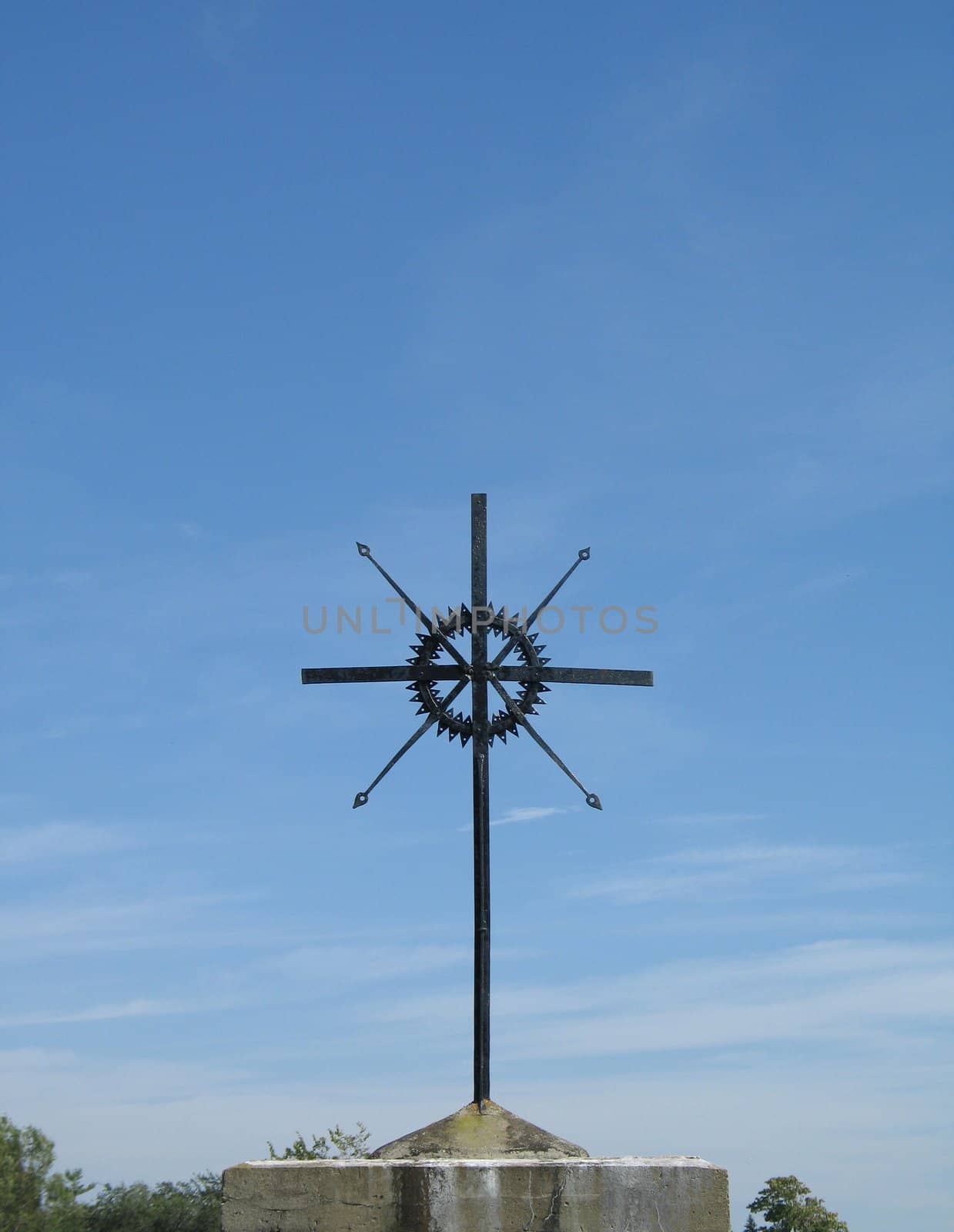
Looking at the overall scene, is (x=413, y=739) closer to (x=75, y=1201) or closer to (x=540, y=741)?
(x=540, y=741)

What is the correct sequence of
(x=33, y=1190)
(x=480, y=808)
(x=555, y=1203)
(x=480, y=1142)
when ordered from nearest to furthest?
(x=555, y=1203)
(x=480, y=1142)
(x=480, y=808)
(x=33, y=1190)

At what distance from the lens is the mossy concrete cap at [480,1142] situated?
7617 mm

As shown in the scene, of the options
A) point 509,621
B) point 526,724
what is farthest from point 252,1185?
point 509,621

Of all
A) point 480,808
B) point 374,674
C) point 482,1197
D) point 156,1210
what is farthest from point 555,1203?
point 156,1210

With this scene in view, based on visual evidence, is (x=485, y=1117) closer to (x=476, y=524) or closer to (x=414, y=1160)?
(x=414, y=1160)

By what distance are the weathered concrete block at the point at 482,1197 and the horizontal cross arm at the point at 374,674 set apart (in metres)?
2.79

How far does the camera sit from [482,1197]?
728 cm

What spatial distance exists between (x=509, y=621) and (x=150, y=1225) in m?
25.2

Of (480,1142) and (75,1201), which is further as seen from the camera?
(75,1201)

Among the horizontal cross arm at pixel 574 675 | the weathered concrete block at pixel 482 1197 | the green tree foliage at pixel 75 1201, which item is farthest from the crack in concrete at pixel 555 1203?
the green tree foliage at pixel 75 1201

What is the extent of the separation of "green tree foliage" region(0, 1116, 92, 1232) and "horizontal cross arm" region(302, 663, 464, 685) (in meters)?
23.8

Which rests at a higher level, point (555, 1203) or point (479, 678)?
point (479, 678)

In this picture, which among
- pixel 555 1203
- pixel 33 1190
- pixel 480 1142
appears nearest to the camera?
pixel 555 1203

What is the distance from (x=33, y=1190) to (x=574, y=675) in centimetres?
2517
